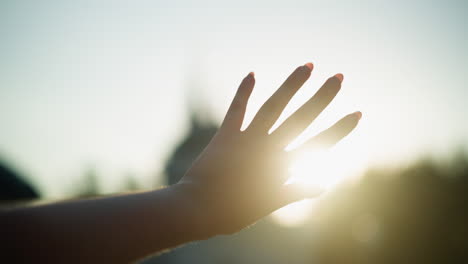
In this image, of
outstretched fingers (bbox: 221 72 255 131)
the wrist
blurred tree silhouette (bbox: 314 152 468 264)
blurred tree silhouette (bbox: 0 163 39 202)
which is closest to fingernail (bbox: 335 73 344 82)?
outstretched fingers (bbox: 221 72 255 131)

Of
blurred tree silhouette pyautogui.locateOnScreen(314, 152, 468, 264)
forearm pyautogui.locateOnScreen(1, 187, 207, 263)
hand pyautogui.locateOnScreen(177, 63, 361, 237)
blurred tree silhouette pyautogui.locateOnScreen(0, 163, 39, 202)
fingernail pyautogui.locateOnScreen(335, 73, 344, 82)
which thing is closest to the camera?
forearm pyautogui.locateOnScreen(1, 187, 207, 263)

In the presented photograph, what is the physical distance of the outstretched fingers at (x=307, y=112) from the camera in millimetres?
2098

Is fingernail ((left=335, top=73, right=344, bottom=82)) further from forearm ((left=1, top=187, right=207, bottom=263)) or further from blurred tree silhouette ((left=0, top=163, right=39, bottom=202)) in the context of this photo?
blurred tree silhouette ((left=0, top=163, right=39, bottom=202))

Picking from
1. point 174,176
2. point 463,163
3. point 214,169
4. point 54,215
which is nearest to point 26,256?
point 54,215

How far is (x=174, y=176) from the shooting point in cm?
4325

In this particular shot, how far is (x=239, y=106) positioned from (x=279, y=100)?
24 centimetres

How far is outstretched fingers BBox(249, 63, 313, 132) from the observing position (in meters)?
2.10

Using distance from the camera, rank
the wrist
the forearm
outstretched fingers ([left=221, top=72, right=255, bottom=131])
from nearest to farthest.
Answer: the forearm, the wrist, outstretched fingers ([left=221, top=72, right=255, bottom=131])

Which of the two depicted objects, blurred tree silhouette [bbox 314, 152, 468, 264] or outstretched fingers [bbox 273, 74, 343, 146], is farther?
blurred tree silhouette [bbox 314, 152, 468, 264]

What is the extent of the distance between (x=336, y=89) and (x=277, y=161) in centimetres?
58

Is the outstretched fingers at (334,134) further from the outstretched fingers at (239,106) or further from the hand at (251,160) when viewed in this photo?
the outstretched fingers at (239,106)

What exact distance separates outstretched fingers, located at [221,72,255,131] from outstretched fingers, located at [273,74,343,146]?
232 mm

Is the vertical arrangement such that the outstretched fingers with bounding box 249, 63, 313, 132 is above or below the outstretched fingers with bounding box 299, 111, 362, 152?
above

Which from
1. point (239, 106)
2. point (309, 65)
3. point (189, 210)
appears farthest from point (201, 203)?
point (309, 65)
